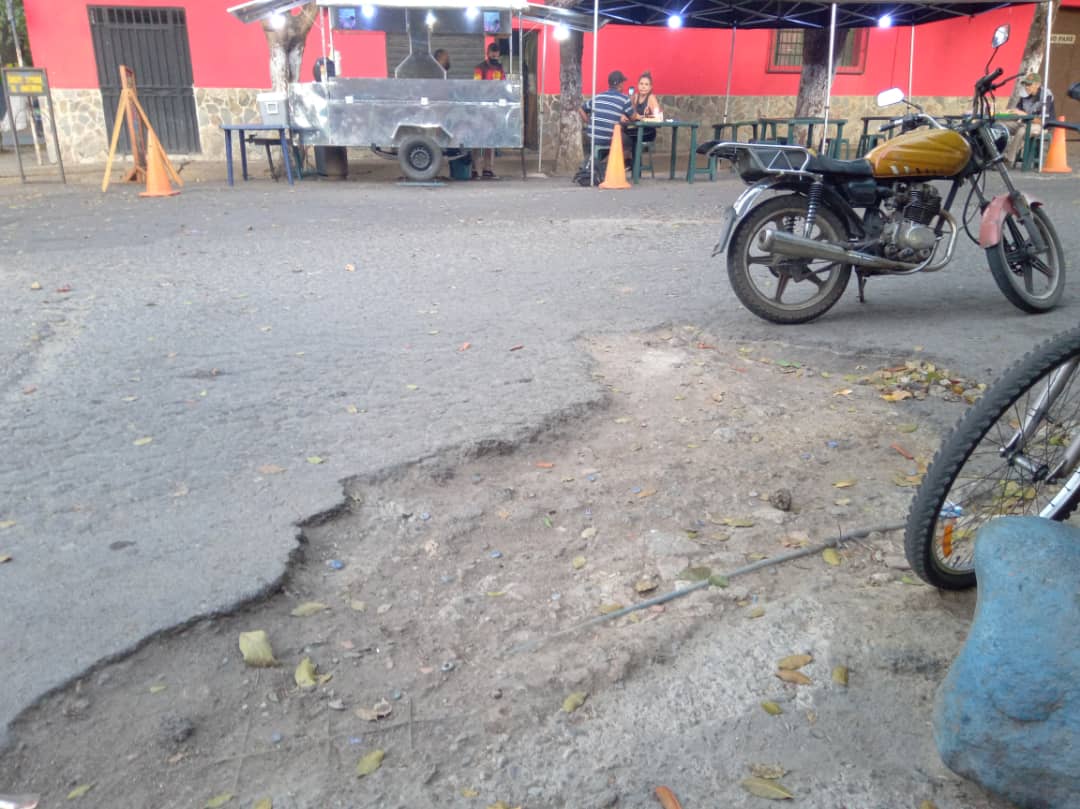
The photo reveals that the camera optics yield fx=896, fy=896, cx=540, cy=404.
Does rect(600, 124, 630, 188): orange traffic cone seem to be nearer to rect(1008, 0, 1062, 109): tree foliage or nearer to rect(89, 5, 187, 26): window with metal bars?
rect(1008, 0, 1062, 109): tree foliage

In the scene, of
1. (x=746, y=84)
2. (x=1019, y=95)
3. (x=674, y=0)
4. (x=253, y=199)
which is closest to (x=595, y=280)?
(x=253, y=199)

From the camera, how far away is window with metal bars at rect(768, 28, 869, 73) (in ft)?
64.4

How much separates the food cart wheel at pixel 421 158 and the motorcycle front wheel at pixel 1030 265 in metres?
9.24

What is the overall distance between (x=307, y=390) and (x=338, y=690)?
2.15 m

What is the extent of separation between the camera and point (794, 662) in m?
2.24

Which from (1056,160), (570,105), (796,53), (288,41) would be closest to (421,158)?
(570,105)

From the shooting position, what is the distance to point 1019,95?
15.7 m

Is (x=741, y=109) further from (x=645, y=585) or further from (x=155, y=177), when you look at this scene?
(x=645, y=585)

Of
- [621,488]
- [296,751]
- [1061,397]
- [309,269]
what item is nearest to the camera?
[296,751]

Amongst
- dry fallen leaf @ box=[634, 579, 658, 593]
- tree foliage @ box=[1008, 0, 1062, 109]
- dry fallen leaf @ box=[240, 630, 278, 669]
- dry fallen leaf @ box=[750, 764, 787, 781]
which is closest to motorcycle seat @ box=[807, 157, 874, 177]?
dry fallen leaf @ box=[634, 579, 658, 593]

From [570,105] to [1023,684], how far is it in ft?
47.7

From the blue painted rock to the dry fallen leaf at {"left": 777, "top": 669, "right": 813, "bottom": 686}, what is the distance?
13.8 inches

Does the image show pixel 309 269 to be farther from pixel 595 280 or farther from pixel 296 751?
pixel 296 751

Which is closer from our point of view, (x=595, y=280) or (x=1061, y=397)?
(x=1061, y=397)
